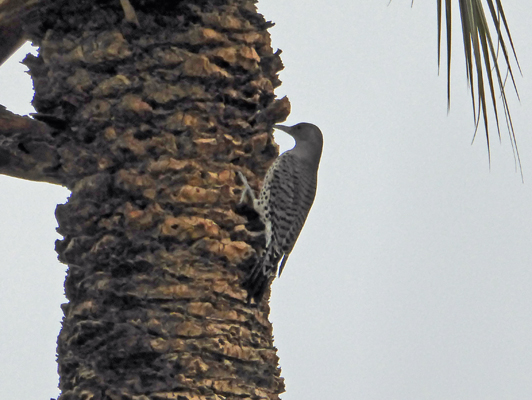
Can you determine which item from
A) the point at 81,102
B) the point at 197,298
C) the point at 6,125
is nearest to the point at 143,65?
the point at 81,102

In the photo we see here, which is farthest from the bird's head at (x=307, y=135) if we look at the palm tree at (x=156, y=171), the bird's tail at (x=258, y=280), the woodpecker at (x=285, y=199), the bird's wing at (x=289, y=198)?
the bird's tail at (x=258, y=280)

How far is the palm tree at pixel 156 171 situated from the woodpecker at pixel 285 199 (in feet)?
0.33

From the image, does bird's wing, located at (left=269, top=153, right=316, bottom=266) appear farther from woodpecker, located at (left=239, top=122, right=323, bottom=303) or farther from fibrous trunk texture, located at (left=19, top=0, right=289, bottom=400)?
fibrous trunk texture, located at (left=19, top=0, right=289, bottom=400)

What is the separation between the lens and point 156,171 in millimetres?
4223

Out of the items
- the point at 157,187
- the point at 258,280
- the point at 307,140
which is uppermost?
the point at 307,140

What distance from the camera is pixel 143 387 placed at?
3.95m

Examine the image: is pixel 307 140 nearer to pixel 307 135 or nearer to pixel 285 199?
pixel 307 135

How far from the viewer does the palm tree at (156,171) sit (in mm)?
4020

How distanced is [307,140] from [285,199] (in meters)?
0.89

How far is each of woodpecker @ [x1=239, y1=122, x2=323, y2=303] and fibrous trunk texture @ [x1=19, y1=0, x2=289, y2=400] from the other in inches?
3.7

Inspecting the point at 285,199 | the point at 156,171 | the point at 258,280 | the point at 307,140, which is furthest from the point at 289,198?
the point at 156,171

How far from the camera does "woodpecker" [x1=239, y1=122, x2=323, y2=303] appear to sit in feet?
14.4

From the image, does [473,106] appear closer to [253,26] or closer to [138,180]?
[253,26]

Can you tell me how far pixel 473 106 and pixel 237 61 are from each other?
1129 millimetres
